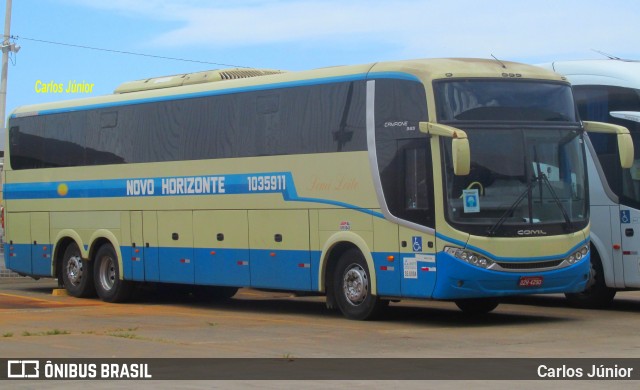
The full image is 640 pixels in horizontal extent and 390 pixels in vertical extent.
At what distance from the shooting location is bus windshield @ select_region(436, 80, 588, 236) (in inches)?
654

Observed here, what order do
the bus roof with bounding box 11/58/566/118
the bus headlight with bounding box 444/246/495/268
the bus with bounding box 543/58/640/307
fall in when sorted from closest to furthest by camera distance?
1. the bus headlight with bounding box 444/246/495/268
2. the bus roof with bounding box 11/58/566/118
3. the bus with bounding box 543/58/640/307

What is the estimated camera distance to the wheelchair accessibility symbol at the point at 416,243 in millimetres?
16922

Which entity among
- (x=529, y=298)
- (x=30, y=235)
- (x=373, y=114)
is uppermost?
(x=373, y=114)

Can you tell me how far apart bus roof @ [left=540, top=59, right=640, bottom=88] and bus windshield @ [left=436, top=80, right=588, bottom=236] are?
7.79 ft

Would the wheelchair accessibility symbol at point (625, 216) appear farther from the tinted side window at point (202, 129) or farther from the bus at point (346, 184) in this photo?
the tinted side window at point (202, 129)

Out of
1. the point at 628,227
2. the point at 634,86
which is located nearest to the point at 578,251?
the point at 628,227

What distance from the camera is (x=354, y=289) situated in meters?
18.0

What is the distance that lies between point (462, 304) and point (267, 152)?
384cm

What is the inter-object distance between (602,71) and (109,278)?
9819 millimetres

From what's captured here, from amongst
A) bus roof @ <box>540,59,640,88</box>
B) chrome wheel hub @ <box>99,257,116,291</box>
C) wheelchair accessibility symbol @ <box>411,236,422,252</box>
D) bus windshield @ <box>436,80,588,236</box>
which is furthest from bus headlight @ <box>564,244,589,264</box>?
chrome wheel hub @ <box>99,257,116,291</box>

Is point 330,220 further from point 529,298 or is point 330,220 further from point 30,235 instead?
point 30,235

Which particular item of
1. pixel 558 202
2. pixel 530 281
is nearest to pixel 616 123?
pixel 558 202

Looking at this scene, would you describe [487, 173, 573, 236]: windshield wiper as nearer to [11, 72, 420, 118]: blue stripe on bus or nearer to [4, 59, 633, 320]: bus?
[4, 59, 633, 320]: bus

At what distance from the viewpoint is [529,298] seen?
23.1 meters
